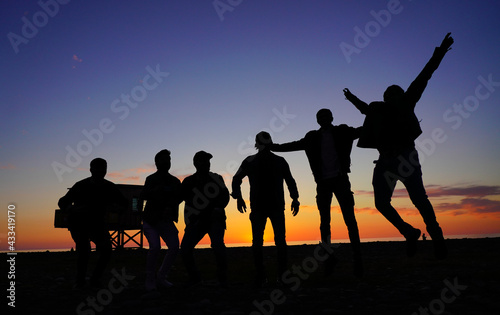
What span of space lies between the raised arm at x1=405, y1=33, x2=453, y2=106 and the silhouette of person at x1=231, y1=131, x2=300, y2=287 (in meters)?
2.77

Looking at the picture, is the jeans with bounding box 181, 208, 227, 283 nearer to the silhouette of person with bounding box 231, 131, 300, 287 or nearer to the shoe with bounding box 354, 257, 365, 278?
the silhouette of person with bounding box 231, 131, 300, 287

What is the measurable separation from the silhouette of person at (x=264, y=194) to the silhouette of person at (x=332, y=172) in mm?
463

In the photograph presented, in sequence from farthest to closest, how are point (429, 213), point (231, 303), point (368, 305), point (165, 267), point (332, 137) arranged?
point (332, 137), point (165, 267), point (429, 213), point (231, 303), point (368, 305)

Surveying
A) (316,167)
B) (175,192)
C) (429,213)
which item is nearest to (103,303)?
(175,192)

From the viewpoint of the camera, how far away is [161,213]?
7012 mm

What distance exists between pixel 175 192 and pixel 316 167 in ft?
9.66

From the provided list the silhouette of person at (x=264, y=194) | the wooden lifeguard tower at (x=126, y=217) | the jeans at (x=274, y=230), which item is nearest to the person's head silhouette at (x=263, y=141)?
the silhouette of person at (x=264, y=194)

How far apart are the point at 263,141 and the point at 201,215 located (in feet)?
6.44

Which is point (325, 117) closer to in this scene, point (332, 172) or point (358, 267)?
point (332, 172)

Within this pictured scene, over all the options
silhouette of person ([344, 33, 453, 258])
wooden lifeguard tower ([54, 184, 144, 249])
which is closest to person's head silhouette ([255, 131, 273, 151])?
silhouette of person ([344, 33, 453, 258])

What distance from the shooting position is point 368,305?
4.96 m

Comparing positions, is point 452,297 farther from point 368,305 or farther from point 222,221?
point 222,221

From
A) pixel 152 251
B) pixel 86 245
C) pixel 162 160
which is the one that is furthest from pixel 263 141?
pixel 86 245

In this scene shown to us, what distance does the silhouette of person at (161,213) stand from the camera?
6980mm
